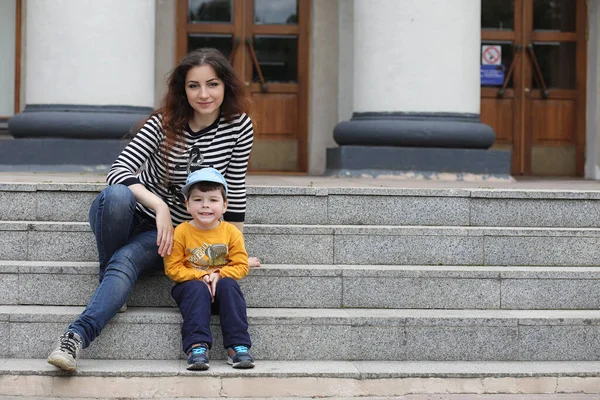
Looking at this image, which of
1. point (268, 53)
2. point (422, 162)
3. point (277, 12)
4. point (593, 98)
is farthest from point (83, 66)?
point (593, 98)

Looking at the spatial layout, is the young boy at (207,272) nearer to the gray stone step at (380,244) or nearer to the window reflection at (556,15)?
the gray stone step at (380,244)

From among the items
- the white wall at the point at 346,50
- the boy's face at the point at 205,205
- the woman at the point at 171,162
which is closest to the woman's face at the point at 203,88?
the woman at the point at 171,162

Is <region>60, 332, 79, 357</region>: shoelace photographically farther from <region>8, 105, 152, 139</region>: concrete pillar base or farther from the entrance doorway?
the entrance doorway

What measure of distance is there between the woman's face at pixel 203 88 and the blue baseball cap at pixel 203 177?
38 cm

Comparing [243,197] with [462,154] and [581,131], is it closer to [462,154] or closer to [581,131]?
[462,154]

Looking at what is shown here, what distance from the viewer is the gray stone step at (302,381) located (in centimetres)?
503

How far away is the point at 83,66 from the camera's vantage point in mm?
9742

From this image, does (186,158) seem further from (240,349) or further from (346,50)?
(346,50)

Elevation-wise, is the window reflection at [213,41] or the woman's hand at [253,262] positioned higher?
the window reflection at [213,41]

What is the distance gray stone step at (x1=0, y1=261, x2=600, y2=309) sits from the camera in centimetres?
574

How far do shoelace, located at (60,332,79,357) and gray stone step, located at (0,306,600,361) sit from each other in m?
0.38

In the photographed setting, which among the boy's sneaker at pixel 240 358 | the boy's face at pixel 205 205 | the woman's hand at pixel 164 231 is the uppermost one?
the boy's face at pixel 205 205

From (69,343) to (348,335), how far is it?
155cm

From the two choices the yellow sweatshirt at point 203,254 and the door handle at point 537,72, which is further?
the door handle at point 537,72
